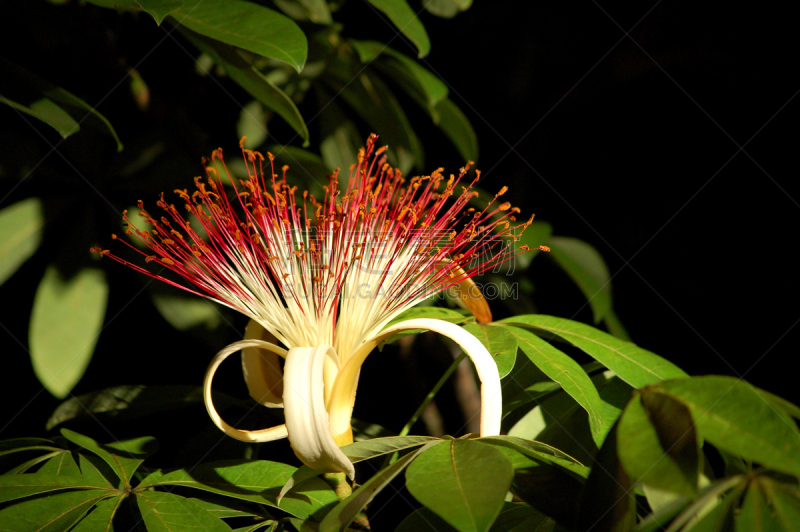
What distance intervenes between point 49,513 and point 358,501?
31cm

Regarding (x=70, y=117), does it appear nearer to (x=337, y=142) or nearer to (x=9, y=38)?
(x=9, y=38)

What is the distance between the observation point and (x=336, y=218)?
67cm

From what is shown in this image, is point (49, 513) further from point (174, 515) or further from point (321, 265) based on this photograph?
point (321, 265)

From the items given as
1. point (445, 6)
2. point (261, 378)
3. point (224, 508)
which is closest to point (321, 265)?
point (261, 378)

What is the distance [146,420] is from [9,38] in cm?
73

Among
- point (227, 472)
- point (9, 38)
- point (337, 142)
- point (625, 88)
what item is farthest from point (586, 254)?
point (9, 38)

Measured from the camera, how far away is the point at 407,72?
3.07 feet

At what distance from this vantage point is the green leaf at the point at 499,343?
563 millimetres

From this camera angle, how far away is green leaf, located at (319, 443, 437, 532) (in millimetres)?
406

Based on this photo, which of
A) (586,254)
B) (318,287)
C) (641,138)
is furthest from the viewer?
(641,138)

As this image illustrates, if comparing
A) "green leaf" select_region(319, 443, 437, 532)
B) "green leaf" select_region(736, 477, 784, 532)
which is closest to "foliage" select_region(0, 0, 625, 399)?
"green leaf" select_region(319, 443, 437, 532)

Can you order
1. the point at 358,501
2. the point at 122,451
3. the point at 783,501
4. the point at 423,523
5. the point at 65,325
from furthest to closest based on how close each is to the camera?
the point at 65,325
the point at 122,451
the point at 423,523
the point at 358,501
the point at 783,501

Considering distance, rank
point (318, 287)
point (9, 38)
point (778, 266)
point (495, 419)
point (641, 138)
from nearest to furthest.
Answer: point (495, 419) → point (318, 287) → point (9, 38) → point (778, 266) → point (641, 138)

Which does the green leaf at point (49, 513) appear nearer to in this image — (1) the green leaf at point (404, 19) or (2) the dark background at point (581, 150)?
(2) the dark background at point (581, 150)
